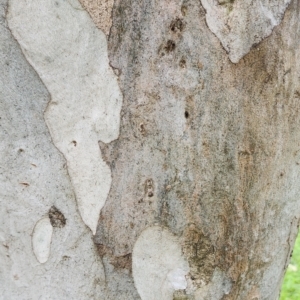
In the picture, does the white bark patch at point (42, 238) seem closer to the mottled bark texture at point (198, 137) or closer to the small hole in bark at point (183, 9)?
the mottled bark texture at point (198, 137)

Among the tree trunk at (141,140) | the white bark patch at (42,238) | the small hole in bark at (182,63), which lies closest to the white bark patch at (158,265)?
the tree trunk at (141,140)

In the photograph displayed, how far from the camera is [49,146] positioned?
0.75m

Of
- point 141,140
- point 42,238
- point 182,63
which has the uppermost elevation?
point 182,63

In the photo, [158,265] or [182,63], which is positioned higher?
[182,63]

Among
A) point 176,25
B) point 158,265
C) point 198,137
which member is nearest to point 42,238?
point 158,265

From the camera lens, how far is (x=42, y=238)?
78 cm

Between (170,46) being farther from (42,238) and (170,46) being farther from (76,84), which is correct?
(42,238)

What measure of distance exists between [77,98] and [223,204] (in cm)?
31

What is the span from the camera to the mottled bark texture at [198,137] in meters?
0.73

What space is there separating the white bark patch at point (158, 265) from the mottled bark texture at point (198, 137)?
0.01 metres

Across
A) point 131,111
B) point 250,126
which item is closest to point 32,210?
point 131,111

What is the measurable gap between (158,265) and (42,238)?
8.1 inches

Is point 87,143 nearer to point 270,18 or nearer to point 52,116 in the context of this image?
point 52,116

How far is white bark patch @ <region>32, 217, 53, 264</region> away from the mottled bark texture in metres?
0.08
